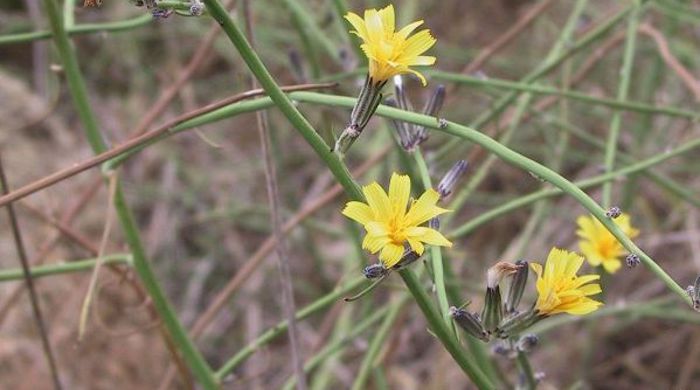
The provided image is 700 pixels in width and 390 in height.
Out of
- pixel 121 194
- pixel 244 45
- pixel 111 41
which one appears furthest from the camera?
pixel 111 41

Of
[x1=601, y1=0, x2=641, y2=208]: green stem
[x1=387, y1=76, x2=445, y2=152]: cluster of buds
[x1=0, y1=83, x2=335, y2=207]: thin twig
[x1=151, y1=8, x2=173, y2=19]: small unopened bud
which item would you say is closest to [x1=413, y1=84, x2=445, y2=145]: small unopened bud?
[x1=387, y1=76, x2=445, y2=152]: cluster of buds

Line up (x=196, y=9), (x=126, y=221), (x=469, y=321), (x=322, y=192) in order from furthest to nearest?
(x=322, y=192) → (x=126, y=221) → (x=469, y=321) → (x=196, y=9)

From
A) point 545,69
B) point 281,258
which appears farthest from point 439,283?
point 545,69

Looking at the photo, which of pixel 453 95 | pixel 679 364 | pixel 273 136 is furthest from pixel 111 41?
pixel 679 364

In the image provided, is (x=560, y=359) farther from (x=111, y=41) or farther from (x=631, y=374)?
(x=111, y=41)

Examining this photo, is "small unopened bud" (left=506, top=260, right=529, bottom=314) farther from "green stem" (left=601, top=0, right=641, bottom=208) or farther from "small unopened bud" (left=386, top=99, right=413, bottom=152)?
"green stem" (left=601, top=0, right=641, bottom=208)

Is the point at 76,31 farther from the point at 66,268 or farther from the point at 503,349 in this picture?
the point at 503,349
